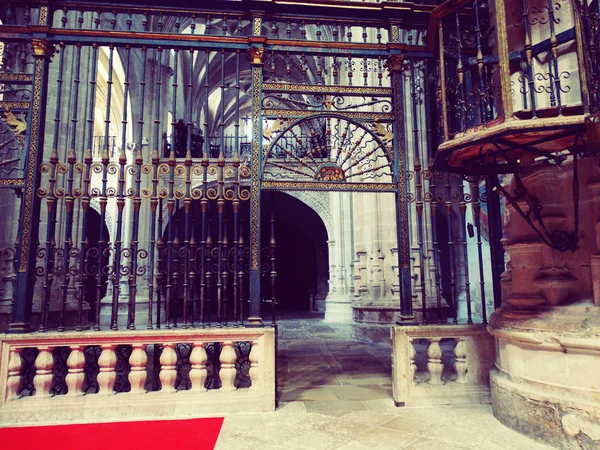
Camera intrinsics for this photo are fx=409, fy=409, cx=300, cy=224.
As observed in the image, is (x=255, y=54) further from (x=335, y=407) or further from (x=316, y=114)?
(x=335, y=407)

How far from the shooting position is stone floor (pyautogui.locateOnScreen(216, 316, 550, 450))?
283 centimetres

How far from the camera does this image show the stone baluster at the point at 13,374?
3387 millimetres

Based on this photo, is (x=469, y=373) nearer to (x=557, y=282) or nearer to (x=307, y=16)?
(x=557, y=282)

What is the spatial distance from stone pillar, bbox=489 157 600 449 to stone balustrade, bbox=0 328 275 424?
194cm

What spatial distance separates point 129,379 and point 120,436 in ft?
1.92

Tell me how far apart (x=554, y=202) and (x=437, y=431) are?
197 centimetres

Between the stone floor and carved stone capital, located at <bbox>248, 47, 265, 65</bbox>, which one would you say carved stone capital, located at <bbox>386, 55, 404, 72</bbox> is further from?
the stone floor

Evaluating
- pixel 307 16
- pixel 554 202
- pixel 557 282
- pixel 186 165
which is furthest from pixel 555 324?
pixel 307 16

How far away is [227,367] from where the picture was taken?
3.63 m

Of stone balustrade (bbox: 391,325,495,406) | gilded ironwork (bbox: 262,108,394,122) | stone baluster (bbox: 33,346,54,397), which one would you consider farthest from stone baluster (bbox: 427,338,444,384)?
stone baluster (bbox: 33,346,54,397)

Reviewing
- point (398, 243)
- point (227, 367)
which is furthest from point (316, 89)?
→ point (227, 367)

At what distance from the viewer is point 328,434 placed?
2998mm

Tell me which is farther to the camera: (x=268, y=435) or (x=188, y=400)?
(x=188, y=400)

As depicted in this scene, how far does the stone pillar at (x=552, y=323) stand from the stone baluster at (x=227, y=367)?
7.21 ft
